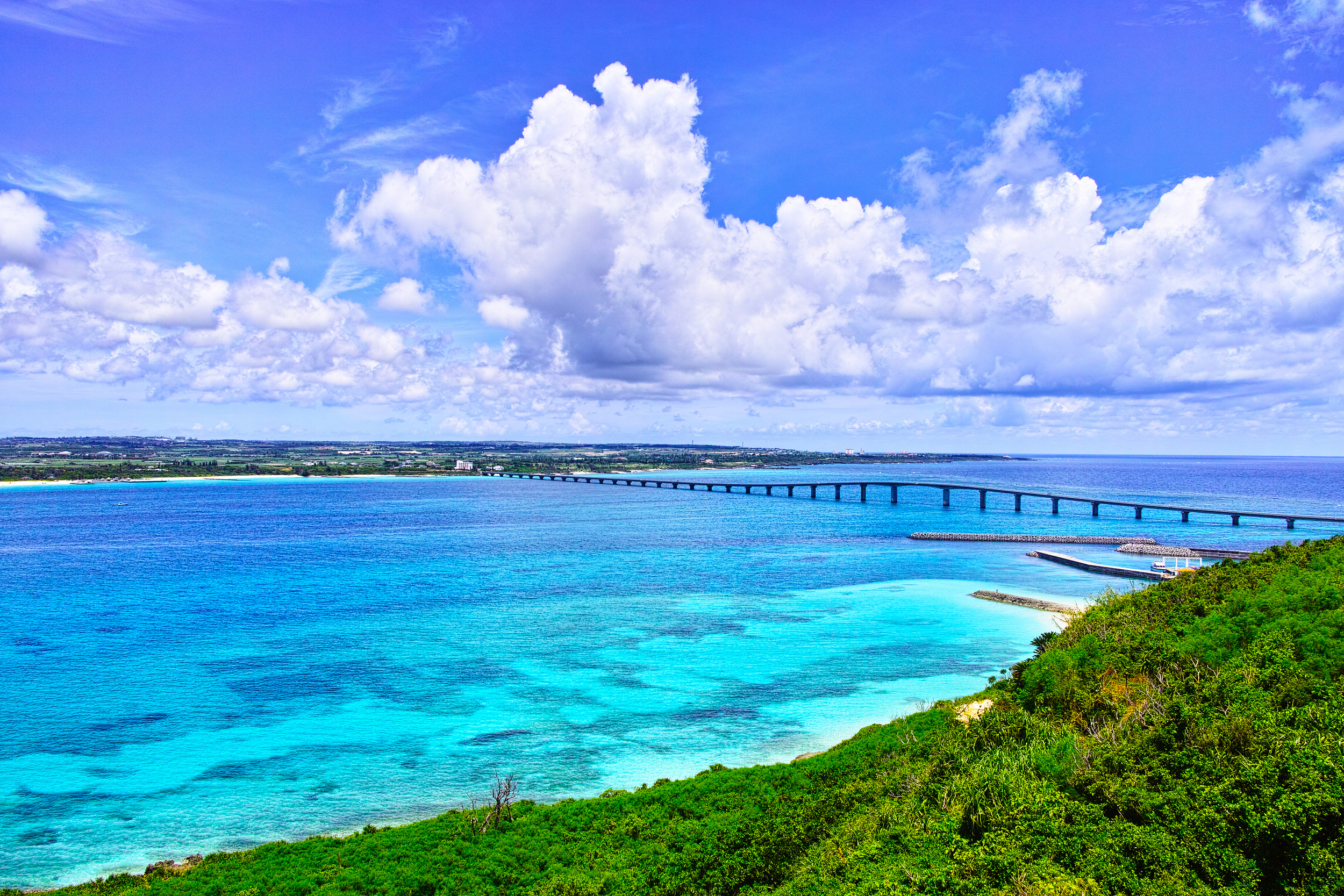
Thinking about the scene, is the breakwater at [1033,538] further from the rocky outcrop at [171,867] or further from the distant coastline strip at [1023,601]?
the rocky outcrop at [171,867]

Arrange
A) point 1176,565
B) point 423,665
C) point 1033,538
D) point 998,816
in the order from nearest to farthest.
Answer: point 998,816 < point 423,665 < point 1176,565 < point 1033,538

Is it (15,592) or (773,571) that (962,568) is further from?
(15,592)

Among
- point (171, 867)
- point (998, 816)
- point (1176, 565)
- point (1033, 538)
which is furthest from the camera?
point (1033, 538)

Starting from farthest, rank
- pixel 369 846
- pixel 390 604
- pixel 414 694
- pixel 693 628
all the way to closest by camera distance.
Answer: pixel 390 604 → pixel 693 628 → pixel 414 694 → pixel 369 846

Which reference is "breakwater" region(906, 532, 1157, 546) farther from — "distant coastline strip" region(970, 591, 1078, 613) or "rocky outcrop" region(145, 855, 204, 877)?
"rocky outcrop" region(145, 855, 204, 877)

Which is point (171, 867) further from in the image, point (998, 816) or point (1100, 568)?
point (1100, 568)

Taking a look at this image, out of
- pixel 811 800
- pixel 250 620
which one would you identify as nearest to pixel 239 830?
pixel 811 800

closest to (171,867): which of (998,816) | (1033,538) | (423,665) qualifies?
(998,816)
